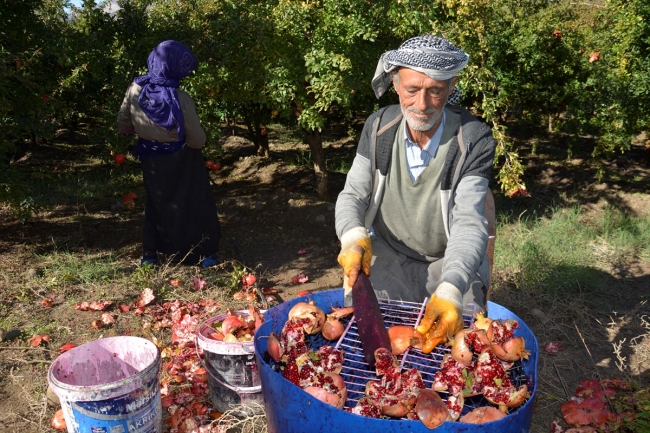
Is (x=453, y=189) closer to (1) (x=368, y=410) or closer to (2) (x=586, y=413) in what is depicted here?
(1) (x=368, y=410)

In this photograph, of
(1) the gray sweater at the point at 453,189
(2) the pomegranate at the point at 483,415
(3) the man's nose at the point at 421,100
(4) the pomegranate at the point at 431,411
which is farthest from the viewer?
(3) the man's nose at the point at 421,100

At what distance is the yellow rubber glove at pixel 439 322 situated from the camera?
2035 mm

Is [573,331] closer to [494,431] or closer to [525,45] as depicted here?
[494,431]

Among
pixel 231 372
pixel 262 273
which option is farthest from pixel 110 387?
pixel 262 273

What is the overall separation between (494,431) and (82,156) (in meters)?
10.4

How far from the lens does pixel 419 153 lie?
2.78m

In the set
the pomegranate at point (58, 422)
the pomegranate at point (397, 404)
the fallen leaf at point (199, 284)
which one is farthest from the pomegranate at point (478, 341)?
the fallen leaf at point (199, 284)

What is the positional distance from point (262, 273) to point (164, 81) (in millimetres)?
1978

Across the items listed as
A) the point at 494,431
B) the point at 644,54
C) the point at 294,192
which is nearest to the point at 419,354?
the point at 494,431

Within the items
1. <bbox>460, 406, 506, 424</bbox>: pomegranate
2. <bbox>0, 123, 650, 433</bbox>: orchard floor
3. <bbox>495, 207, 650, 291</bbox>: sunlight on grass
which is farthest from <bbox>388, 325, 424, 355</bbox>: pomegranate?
Result: <bbox>495, 207, 650, 291</bbox>: sunlight on grass

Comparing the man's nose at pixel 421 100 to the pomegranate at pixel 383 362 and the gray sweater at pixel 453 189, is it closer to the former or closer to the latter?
the gray sweater at pixel 453 189

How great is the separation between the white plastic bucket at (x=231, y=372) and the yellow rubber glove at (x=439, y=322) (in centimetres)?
95

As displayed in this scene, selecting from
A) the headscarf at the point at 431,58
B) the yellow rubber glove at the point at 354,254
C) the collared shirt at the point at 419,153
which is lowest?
the yellow rubber glove at the point at 354,254

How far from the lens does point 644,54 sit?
298 inches
